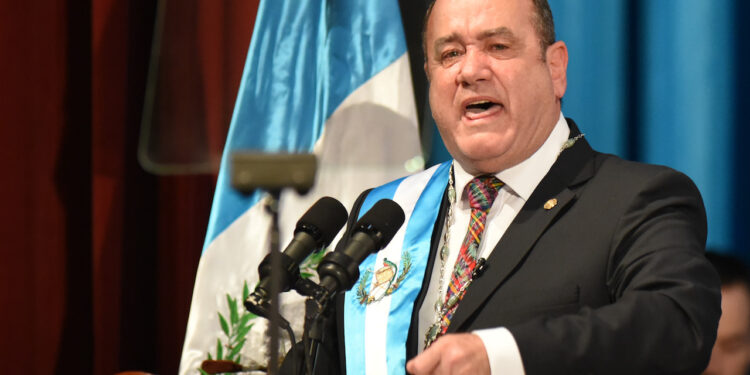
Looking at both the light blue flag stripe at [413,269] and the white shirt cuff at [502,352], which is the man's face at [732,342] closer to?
the light blue flag stripe at [413,269]

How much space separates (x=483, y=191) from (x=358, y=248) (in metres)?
0.58

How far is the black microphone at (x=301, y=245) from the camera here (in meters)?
1.05

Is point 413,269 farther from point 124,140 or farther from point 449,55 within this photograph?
point 124,140

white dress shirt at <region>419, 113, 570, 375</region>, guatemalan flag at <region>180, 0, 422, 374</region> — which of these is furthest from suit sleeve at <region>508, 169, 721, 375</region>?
guatemalan flag at <region>180, 0, 422, 374</region>

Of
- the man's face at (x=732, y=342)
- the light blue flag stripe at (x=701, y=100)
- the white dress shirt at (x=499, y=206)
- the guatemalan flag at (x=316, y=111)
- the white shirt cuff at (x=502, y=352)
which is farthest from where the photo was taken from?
the guatemalan flag at (x=316, y=111)

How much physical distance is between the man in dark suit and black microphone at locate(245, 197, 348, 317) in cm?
21

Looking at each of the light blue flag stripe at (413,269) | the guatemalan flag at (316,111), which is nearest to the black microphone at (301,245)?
the light blue flag stripe at (413,269)

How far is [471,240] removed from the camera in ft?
4.98

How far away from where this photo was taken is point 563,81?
170cm

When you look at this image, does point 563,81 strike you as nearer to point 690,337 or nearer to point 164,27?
point 690,337

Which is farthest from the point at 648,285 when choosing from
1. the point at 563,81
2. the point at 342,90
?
the point at 342,90

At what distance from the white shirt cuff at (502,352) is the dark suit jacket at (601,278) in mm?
14

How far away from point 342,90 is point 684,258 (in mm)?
1270

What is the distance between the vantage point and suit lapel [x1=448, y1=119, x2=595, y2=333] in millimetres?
1380
